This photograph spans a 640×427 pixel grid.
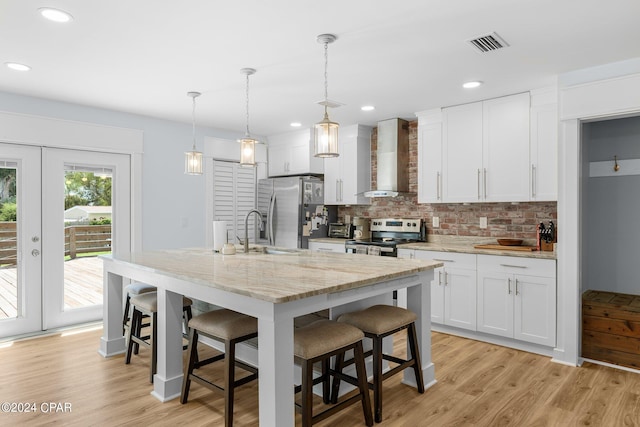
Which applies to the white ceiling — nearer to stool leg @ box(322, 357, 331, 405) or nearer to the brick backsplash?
the brick backsplash

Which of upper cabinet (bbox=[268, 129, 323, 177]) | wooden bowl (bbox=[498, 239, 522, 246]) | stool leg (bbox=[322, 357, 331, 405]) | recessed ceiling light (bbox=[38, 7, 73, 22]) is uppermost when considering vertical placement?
recessed ceiling light (bbox=[38, 7, 73, 22])

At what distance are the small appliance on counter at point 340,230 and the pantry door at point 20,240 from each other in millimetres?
3442

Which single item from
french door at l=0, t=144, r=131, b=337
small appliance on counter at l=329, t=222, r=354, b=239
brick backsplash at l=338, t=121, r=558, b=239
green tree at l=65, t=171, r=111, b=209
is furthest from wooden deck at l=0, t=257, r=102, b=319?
brick backsplash at l=338, t=121, r=558, b=239

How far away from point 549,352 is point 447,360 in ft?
2.99

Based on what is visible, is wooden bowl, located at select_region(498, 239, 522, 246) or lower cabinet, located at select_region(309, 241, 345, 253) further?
lower cabinet, located at select_region(309, 241, 345, 253)

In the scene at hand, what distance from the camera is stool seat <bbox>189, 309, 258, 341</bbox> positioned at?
7.80ft

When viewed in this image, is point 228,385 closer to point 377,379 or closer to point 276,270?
point 276,270

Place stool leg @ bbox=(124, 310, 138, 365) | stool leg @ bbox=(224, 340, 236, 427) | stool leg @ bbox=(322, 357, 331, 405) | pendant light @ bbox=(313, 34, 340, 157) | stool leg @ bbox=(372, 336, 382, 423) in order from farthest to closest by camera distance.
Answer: stool leg @ bbox=(124, 310, 138, 365)
pendant light @ bbox=(313, 34, 340, 157)
stool leg @ bbox=(322, 357, 331, 405)
stool leg @ bbox=(372, 336, 382, 423)
stool leg @ bbox=(224, 340, 236, 427)

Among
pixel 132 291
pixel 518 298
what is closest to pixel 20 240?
pixel 132 291

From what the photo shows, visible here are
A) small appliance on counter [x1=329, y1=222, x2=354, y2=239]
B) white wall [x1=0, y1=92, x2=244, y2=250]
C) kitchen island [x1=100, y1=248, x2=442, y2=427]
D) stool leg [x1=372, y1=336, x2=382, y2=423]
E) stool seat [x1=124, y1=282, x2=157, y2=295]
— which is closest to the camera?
kitchen island [x1=100, y1=248, x2=442, y2=427]

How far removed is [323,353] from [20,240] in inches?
142

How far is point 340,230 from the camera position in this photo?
5703 mm

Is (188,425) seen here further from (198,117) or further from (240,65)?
(198,117)

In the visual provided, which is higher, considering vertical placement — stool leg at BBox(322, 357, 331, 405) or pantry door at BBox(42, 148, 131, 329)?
pantry door at BBox(42, 148, 131, 329)
